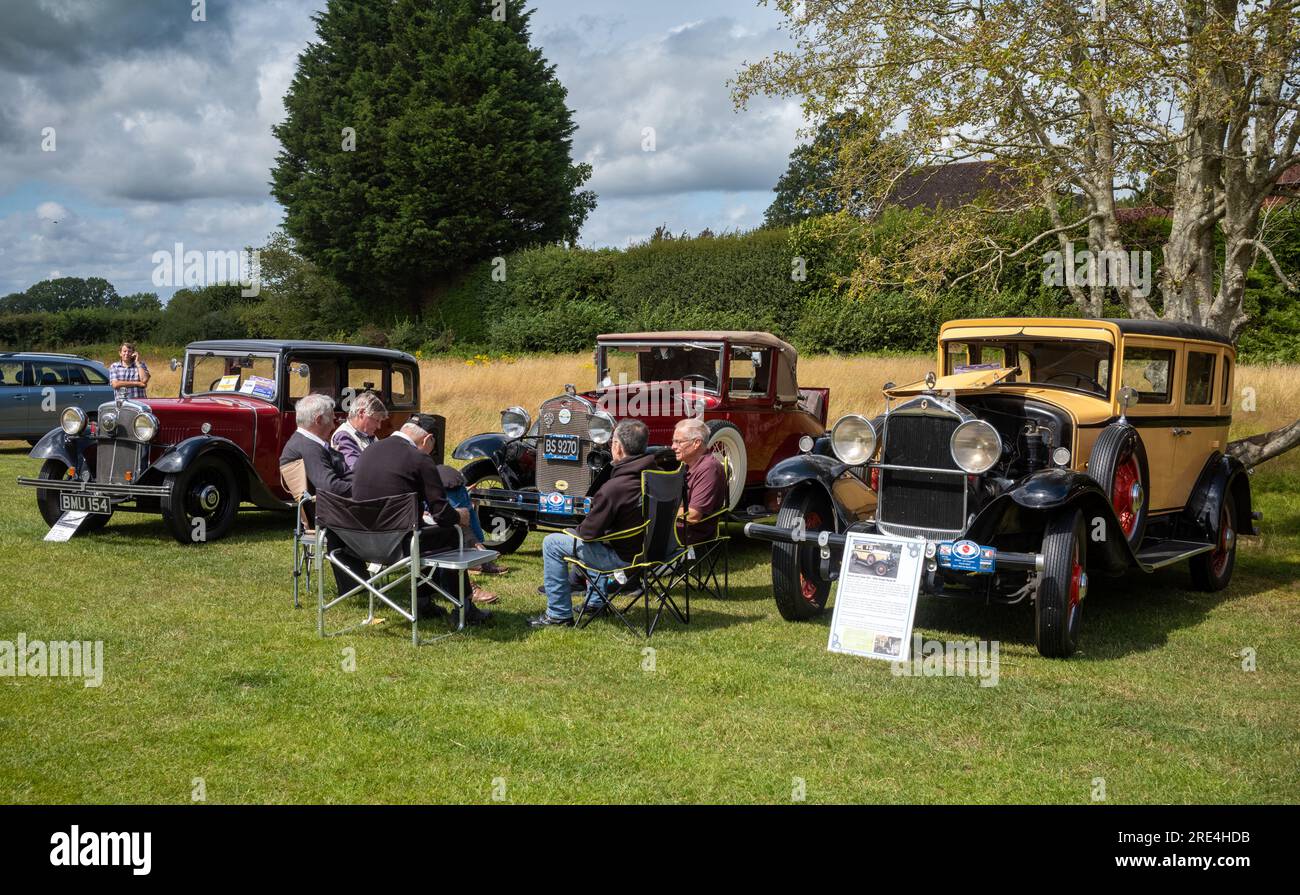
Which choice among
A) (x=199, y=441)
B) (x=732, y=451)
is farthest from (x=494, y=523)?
(x=199, y=441)

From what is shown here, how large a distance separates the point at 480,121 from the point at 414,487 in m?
25.1

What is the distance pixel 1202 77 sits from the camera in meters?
8.20

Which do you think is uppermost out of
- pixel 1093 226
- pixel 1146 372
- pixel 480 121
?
pixel 480 121

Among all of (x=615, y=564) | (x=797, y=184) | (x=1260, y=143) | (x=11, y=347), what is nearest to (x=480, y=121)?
(x=11, y=347)

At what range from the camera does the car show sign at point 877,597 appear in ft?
20.3

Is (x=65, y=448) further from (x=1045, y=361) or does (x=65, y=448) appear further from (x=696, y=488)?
(x=1045, y=361)

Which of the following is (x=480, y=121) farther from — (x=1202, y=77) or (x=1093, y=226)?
(x=1202, y=77)

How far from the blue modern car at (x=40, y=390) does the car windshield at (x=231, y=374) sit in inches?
278

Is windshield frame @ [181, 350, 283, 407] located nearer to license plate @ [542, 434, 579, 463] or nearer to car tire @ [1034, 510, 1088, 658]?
license plate @ [542, 434, 579, 463]

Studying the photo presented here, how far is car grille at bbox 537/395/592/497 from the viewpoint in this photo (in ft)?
29.7

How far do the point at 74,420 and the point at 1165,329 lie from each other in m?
9.39

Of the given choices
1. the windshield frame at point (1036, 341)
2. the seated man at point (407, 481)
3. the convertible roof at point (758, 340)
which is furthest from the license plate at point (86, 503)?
the windshield frame at point (1036, 341)

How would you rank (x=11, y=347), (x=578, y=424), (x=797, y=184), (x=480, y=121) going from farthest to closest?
1. (x=797, y=184)
2. (x=11, y=347)
3. (x=480, y=121)
4. (x=578, y=424)

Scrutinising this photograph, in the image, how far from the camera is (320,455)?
736 cm
